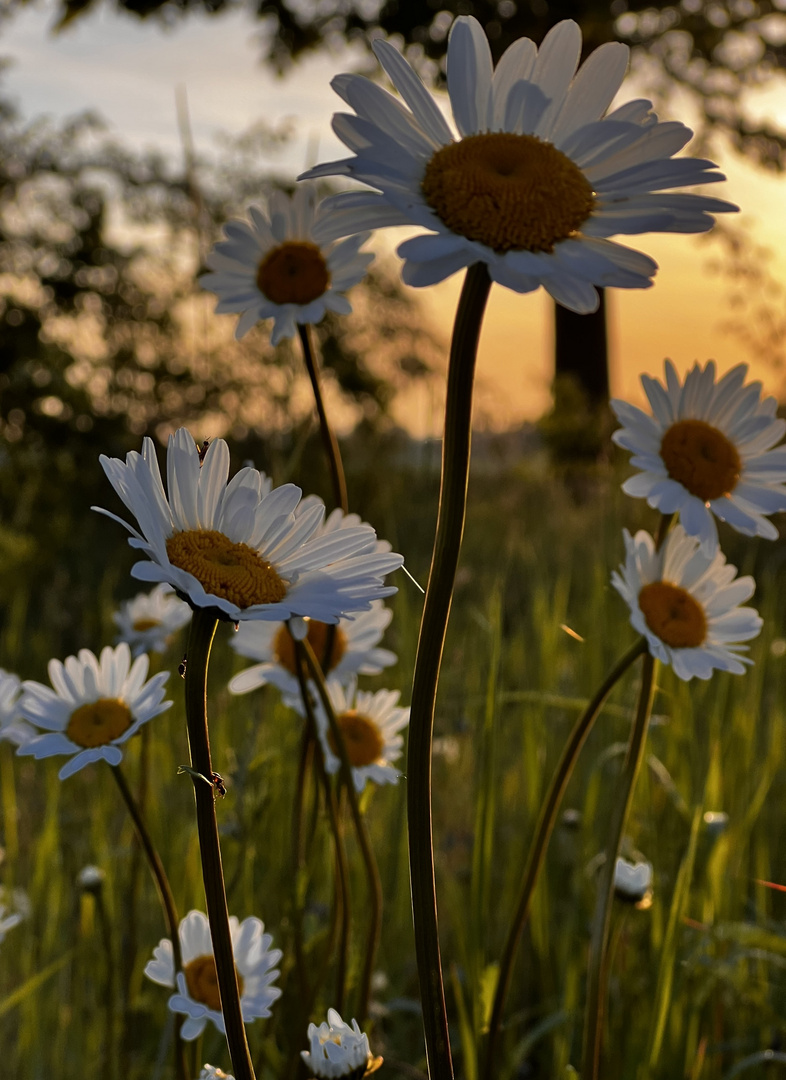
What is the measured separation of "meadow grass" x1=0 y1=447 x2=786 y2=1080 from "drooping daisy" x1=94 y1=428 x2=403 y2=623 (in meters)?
0.40

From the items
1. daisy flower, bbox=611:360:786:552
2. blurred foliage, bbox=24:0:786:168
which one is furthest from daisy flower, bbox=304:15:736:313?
blurred foliage, bbox=24:0:786:168

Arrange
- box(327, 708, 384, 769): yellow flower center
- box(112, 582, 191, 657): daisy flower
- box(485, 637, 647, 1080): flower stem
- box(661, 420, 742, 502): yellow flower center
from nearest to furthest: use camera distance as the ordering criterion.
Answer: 1. box(485, 637, 647, 1080): flower stem
2. box(661, 420, 742, 502): yellow flower center
3. box(327, 708, 384, 769): yellow flower center
4. box(112, 582, 191, 657): daisy flower

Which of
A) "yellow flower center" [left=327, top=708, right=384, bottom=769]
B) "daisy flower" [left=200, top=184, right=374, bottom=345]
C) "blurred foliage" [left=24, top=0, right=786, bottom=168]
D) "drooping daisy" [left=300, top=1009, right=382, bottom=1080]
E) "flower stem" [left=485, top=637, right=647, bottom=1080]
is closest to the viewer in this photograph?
"drooping daisy" [left=300, top=1009, right=382, bottom=1080]

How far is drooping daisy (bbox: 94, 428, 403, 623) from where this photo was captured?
0.50m

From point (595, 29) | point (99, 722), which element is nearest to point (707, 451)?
point (99, 722)

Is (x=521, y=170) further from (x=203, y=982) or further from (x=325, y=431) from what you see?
(x=203, y=982)

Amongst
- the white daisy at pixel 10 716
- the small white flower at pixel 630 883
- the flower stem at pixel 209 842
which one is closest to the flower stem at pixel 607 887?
the small white flower at pixel 630 883

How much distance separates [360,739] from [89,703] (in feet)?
1.02

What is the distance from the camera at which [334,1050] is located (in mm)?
619

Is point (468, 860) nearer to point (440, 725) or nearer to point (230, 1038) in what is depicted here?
point (440, 725)

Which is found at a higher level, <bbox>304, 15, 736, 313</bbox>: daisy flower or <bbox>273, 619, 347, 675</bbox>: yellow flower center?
<bbox>304, 15, 736, 313</bbox>: daisy flower

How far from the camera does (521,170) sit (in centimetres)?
52

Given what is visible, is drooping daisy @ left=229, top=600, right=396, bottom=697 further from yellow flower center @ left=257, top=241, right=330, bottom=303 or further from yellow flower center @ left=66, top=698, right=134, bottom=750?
yellow flower center @ left=257, top=241, right=330, bottom=303

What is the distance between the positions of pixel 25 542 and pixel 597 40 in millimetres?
6016
